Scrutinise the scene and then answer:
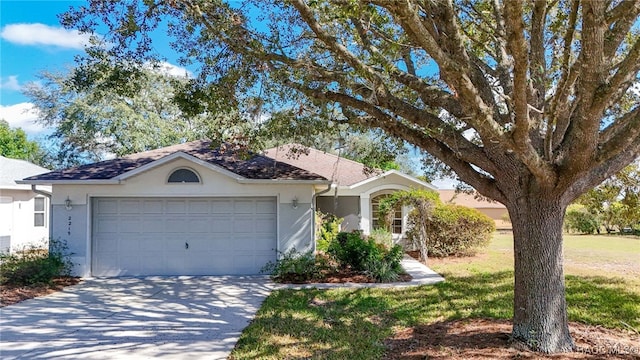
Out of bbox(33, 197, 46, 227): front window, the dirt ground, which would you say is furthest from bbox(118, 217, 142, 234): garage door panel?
bbox(33, 197, 46, 227): front window

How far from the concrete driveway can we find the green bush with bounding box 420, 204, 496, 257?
6.80 meters

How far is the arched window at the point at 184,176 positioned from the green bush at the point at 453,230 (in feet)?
25.2

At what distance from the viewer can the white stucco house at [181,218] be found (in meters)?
11.4

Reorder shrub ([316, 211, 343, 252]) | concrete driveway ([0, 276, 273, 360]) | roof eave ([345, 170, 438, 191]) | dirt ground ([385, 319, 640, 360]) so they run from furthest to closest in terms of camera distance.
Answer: roof eave ([345, 170, 438, 191]) < shrub ([316, 211, 343, 252]) < concrete driveway ([0, 276, 273, 360]) < dirt ground ([385, 319, 640, 360])

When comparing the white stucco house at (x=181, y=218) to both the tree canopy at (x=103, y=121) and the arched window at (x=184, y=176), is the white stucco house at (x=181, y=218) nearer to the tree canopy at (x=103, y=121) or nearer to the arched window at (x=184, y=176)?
the arched window at (x=184, y=176)

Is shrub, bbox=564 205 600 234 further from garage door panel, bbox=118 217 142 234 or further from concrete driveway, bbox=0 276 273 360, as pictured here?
garage door panel, bbox=118 217 142 234

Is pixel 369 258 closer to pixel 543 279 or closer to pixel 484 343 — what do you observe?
pixel 484 343

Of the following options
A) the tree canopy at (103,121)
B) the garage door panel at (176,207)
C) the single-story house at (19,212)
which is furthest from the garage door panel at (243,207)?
the tree canopy at (103,121)

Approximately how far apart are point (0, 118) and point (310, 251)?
116 ft

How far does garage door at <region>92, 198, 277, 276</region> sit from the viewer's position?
11.6m

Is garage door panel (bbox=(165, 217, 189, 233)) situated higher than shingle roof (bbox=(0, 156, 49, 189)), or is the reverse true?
shingle roof (bbox=(0, 156, 49, 189))

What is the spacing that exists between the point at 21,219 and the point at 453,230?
16389 millimetres

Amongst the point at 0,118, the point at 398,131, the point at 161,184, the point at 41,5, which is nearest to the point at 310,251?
the point at 161,184

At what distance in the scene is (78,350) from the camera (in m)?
5.73
